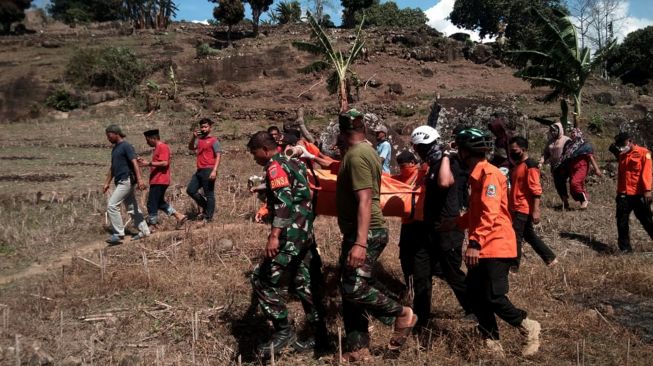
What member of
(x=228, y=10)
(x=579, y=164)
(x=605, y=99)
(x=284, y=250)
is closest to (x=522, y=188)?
(x=284, y=250)

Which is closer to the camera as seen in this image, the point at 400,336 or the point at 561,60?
the point at 400,336

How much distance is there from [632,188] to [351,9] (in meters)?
43.9

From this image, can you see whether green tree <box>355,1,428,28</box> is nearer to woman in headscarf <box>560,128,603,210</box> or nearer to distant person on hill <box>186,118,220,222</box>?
woman in headscarf <box>560,128,603,210</box>

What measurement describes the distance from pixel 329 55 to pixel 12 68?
2337 centimetres

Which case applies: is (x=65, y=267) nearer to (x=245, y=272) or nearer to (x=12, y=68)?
(x=245, y=272)

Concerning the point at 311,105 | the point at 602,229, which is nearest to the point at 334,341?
the point at 602,229

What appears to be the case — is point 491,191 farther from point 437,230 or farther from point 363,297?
point 363,297

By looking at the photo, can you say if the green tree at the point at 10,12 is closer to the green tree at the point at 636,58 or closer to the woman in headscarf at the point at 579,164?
the green tree at the point at 636,58

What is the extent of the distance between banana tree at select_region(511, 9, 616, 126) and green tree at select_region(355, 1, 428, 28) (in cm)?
3957

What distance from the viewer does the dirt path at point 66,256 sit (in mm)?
5934

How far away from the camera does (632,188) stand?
6547mm

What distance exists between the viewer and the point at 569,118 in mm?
19219

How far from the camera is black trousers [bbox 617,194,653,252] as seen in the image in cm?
650

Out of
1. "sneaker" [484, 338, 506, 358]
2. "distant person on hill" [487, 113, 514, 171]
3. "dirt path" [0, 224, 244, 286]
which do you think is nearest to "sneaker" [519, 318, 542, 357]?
"sneaker" [484, 338, 506, 358]
